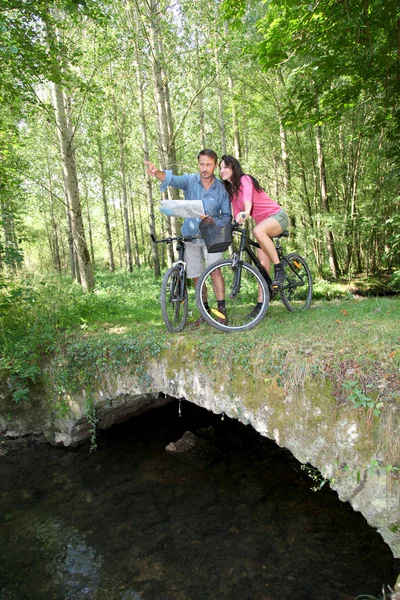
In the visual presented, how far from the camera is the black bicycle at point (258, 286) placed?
15.6ft

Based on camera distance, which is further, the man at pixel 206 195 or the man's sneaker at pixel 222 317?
the man's sneaker at pixel 222 317

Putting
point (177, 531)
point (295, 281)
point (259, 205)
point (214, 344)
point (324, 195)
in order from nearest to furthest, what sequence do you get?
point (177, 531), point (214, 344), point (259, 205), point (295, 281), point (324, 195)

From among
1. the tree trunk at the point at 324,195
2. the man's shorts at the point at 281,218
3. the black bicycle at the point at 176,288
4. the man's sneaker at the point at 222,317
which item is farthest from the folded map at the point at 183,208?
the tree trunk at the point at 324,195

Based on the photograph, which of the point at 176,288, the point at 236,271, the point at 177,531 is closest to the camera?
the point at 177,531

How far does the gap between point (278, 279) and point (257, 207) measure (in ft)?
3.49

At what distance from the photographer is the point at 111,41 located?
9562mm

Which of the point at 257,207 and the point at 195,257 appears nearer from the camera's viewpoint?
the point at 257,207

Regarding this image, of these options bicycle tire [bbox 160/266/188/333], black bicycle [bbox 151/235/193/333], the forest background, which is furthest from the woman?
the forest background

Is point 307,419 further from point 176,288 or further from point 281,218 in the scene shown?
point 281,218

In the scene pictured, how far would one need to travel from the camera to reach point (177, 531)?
4477mm

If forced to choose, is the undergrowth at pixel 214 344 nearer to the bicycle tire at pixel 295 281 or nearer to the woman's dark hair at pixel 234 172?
the bicycle tire at pixel 295 281

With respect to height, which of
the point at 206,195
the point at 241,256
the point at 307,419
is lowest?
the point at 307,419

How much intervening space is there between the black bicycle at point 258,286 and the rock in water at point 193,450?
237cm

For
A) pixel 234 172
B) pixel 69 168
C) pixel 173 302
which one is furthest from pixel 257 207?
pixel 69 168
